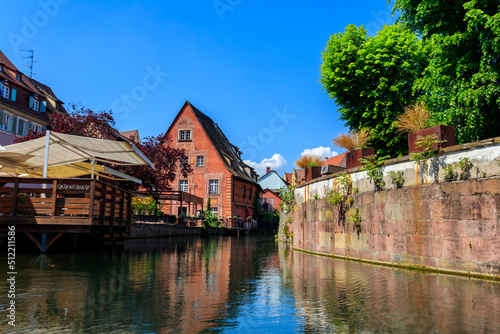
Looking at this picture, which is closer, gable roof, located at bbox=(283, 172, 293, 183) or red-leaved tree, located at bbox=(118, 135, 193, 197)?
red-leaved tree, located at bbox=(118, 135, 193, 197)

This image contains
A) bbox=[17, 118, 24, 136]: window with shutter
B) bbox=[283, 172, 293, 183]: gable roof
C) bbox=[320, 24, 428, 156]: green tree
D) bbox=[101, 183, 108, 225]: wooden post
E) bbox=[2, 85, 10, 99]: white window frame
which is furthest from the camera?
bbox=[283, 172, 293, 183]: gable roof

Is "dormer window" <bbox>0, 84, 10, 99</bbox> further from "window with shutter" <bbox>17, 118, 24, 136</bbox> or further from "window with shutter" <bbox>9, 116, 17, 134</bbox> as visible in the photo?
"window with shutter" <bbox>17, 118, 24, 136</bbox>

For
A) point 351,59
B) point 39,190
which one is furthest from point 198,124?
point 39,190

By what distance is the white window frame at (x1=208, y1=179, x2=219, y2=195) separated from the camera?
4585 centimetres

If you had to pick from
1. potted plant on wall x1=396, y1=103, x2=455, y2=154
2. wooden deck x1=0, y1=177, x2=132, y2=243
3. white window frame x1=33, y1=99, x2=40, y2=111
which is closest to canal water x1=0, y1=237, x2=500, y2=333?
wooden deck x1=0, y1=177, x2=132, y2=243

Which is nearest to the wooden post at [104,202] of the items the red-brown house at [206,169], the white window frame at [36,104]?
the white window frame at [36,104]

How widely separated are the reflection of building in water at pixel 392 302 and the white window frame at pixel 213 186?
3735cm

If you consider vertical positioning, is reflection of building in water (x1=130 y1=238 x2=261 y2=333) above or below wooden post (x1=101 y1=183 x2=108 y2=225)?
below

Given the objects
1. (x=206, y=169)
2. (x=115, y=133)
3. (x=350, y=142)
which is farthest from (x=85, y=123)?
(x=206, y=169)

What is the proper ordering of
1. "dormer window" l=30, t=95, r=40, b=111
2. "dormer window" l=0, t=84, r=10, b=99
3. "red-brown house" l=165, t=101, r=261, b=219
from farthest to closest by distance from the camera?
"red-brown house" l=165, t=101, r=261, b=219
"dormer window" l=30, t=95, r=40, b=111
"dormer window" l=0, t=84, r=10, b=99

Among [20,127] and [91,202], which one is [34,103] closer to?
[20,127]

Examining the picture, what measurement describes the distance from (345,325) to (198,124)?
43.6 metres

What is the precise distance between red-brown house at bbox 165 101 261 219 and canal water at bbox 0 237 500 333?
118 feet

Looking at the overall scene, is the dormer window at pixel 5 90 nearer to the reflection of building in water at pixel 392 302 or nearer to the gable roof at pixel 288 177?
the reflection of building in water at pixel 392 302
